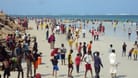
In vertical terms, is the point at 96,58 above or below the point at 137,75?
above

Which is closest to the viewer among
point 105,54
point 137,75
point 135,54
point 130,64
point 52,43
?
point 137,75

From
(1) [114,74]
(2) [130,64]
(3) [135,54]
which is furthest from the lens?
(3) [135,54]

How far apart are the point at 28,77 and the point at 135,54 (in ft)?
33.0

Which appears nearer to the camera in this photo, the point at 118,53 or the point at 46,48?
the point at 118,53

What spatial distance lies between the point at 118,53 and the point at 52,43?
567 centimetres

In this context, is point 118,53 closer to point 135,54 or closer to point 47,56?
point 135,54

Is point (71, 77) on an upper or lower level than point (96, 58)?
lower

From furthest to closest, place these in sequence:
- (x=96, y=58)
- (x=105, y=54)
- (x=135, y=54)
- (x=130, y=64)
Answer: (x=105, y=54)
(x=135, y=54)
(x=130, y=64)
(x=96, y=58)

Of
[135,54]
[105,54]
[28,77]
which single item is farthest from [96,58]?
[105,54]

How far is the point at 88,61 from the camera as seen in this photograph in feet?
59.7

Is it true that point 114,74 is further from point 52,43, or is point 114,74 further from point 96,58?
point 52,43

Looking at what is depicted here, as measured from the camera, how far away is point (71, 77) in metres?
18.9

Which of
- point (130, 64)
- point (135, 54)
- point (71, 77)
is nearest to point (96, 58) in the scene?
point (71, 77)

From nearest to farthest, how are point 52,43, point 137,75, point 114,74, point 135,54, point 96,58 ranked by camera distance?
point 96,58
point 114,74
point 137,75
point 135,54
point 52,43
